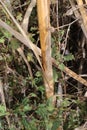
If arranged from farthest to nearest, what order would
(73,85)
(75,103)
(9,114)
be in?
(73,85) < (75,103) < (9,114)

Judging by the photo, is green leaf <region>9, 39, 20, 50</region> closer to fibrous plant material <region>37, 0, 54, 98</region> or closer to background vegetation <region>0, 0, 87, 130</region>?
background vegetation <region>0, 0, 87, 130</region>

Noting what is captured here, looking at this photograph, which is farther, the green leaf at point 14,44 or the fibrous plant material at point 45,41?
the green leaf at point 14,44

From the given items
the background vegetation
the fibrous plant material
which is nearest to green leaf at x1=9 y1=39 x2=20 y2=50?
the background vegetation

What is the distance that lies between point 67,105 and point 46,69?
0.73ft

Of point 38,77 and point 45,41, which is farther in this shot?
point 38,77

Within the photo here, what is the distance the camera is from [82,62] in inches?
60.2

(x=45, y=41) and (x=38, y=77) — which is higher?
(x=45, y=41)

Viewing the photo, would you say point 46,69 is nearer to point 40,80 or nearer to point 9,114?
point 40,80

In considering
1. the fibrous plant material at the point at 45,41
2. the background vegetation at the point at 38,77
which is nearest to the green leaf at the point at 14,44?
the background vegetation at the point at 38,77

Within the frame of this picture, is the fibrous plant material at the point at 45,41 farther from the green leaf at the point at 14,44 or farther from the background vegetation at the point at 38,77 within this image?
the green leaf at the point at 14,44

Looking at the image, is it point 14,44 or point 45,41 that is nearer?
point 45,41

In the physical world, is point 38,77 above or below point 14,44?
below

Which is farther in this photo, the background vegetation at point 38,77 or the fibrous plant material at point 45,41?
the background vegetation at point 38,77

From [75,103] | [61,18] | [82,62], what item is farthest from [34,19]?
[75,103]
